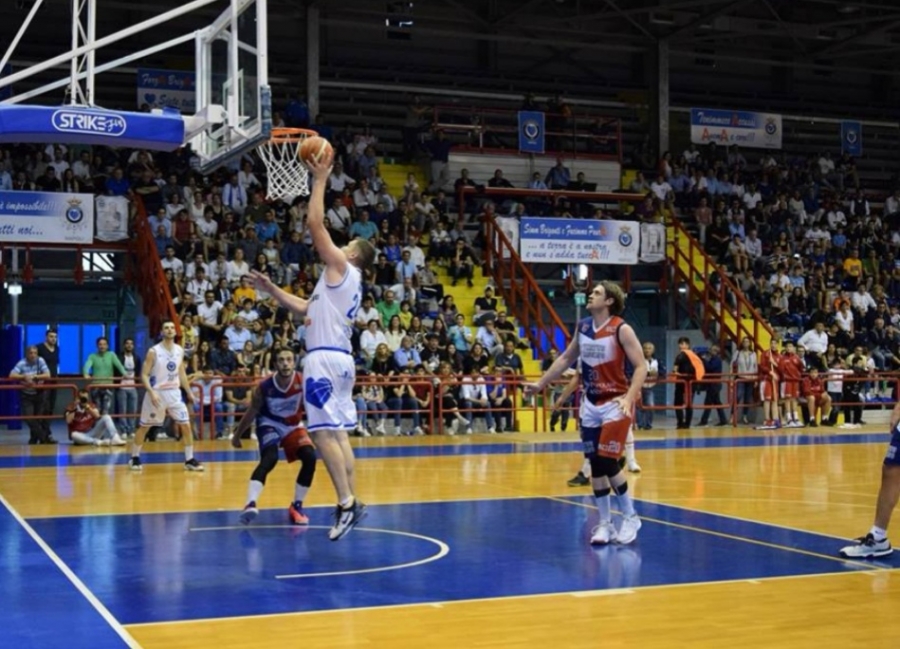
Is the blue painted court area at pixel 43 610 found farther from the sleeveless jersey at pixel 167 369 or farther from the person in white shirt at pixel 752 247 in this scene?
the person in white shirt at pixel 752 247

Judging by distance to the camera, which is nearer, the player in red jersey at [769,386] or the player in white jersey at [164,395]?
the player in white jersey at [164,395]

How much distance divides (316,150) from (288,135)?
8.29 meters

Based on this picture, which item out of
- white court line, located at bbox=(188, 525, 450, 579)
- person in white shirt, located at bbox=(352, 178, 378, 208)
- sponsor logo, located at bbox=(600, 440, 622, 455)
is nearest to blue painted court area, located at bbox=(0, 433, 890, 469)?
white court line, located at bbox=(188, 525, 450, 579)

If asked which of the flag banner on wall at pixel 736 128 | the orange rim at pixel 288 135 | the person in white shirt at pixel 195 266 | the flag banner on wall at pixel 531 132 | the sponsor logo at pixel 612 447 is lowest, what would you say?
the sponsor logo at pixel 612 447

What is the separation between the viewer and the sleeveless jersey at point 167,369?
1672 cm

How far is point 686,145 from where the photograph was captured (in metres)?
38.2

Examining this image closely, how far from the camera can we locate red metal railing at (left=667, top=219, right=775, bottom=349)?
28.6 metres

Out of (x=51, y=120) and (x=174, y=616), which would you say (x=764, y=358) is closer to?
(x=51, y=120)

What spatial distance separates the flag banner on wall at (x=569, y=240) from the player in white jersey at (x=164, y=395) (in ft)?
41.3

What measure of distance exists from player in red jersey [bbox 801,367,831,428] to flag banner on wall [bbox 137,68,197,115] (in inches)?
589

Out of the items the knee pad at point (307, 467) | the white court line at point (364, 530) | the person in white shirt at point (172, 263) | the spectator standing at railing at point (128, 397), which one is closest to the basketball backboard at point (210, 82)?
the knee pad at point (307, 467)

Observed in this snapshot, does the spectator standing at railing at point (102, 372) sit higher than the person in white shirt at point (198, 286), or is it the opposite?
the person in white shirt at point (198, 286)

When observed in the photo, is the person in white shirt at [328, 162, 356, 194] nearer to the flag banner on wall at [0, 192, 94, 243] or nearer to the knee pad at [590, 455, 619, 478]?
the flag banner on wall at [0, 192, 94, 243]

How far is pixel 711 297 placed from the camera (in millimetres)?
30250
